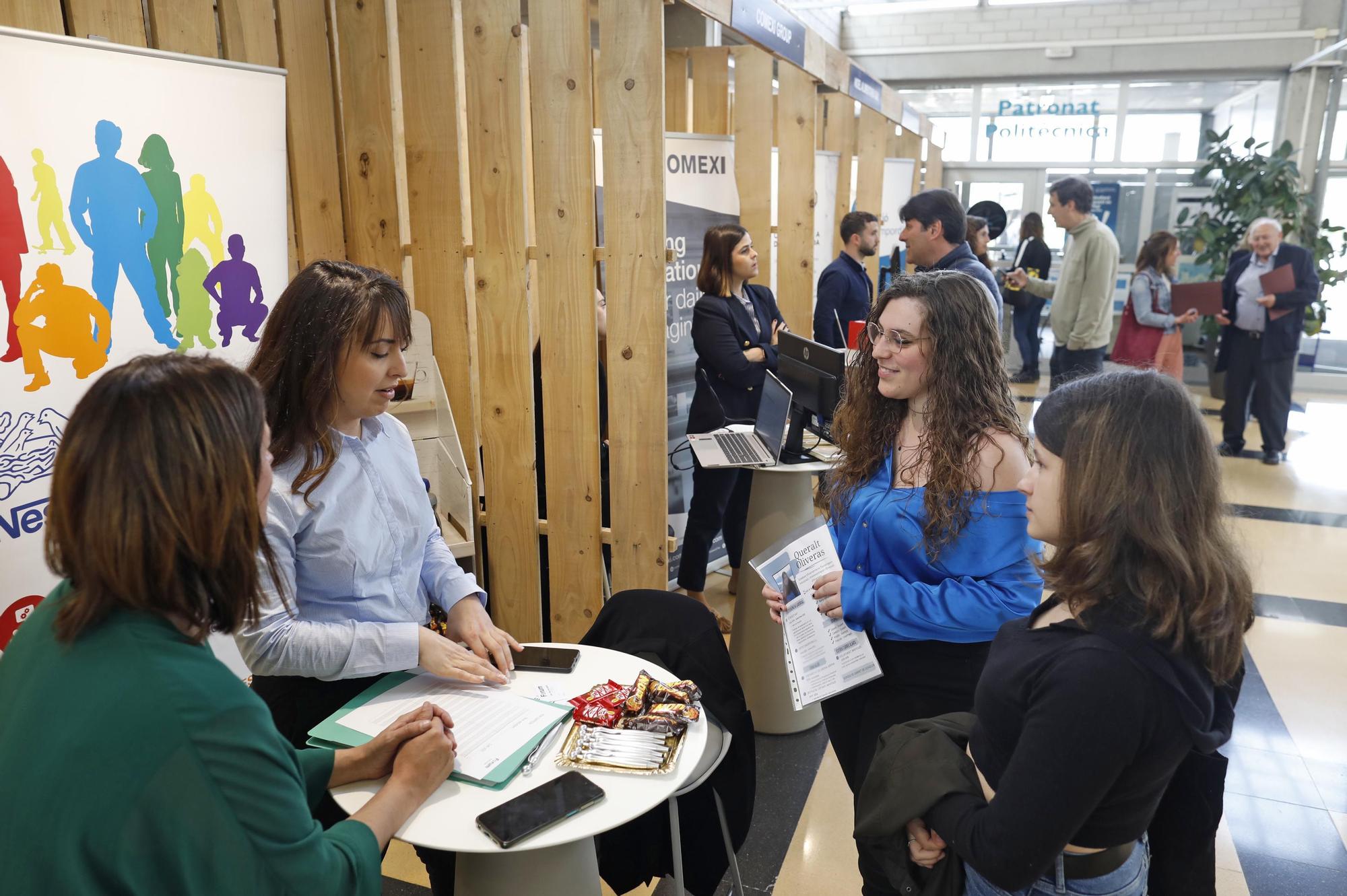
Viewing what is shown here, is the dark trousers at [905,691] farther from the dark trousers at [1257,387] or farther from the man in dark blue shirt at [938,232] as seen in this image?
the dark trousers at [1257,387]

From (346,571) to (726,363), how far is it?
2.52 m

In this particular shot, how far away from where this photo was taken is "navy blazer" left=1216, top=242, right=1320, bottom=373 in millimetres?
5980

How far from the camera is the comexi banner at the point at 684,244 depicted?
4047 mm

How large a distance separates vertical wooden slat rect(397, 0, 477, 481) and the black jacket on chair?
5.37 feet

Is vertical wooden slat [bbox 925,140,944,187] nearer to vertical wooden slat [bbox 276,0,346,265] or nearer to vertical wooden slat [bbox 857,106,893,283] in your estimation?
vertical wooden slat [bbox 857,106,893,283]

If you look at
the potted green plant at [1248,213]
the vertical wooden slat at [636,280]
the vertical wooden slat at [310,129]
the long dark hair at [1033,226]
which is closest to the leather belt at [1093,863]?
the vertical wooden slat at [636,280]

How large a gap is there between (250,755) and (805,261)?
176 inches

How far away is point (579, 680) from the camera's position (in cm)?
176

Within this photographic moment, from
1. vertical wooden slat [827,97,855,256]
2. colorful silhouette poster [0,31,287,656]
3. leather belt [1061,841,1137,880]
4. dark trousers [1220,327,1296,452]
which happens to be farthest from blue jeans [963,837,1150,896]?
dark trousers [1220,327,1296,452]

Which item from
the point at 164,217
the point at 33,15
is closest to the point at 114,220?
the point at 164,217

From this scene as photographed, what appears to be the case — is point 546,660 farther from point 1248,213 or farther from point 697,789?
point 1248,213

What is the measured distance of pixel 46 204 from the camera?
2.29 metres

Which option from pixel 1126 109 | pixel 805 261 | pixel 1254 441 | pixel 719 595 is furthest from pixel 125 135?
pixel 1126 109

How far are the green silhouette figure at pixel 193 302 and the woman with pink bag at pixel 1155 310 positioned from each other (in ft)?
18.9
